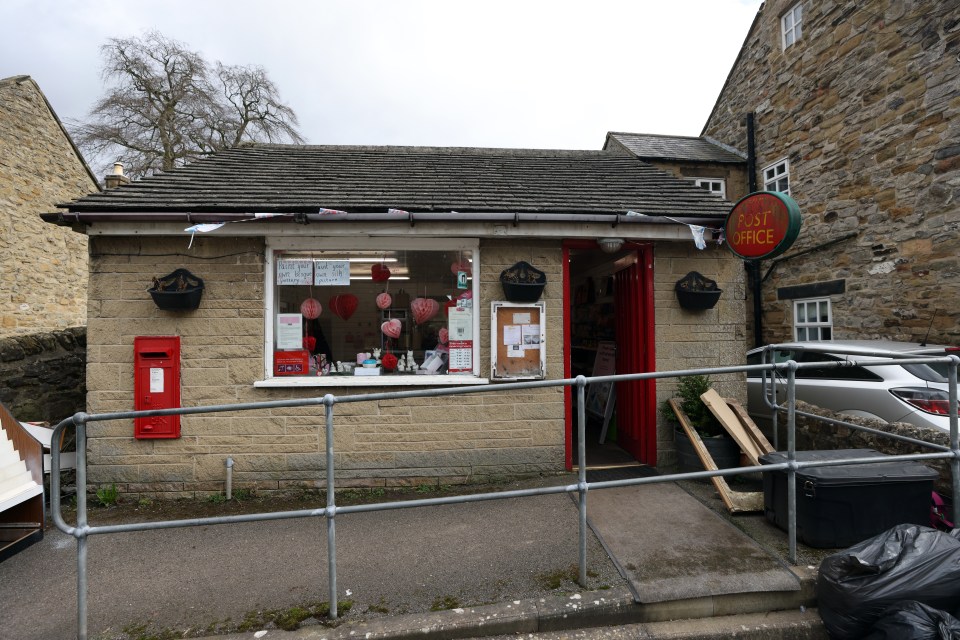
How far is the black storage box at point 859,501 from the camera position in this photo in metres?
3.26

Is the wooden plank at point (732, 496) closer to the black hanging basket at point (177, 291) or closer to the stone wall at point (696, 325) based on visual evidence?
the stone wall at point (696, 325)

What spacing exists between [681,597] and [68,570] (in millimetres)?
4486

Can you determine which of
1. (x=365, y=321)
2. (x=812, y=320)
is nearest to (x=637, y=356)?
(x=365, y=321)

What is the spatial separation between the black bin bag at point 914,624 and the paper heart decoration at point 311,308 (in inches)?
206

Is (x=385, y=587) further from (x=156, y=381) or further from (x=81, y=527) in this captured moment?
(x=156, y=381)

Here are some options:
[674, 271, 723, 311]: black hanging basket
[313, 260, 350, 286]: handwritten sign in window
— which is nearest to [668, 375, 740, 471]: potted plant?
[674, 271, 723, 311]: black hanging basket

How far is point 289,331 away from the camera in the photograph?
17.0ft

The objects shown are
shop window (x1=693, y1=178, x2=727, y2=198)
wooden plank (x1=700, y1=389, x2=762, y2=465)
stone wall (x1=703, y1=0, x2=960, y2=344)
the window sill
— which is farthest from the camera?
shop window (x1=693, y1=178, x2=727, y2=198)

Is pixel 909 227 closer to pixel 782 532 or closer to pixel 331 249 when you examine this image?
pixel 782 532

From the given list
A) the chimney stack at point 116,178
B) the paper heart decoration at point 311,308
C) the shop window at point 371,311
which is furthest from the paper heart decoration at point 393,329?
the chimney stack at point 116,178

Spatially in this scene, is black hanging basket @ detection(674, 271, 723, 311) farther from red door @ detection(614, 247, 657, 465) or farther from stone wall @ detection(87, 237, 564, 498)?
stone wall @ detection(87, 237, 564, 498)

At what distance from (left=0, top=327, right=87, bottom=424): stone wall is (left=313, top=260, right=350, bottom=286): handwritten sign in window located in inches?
156

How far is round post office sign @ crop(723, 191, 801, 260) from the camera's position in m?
4.25

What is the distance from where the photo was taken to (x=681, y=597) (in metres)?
2.88
